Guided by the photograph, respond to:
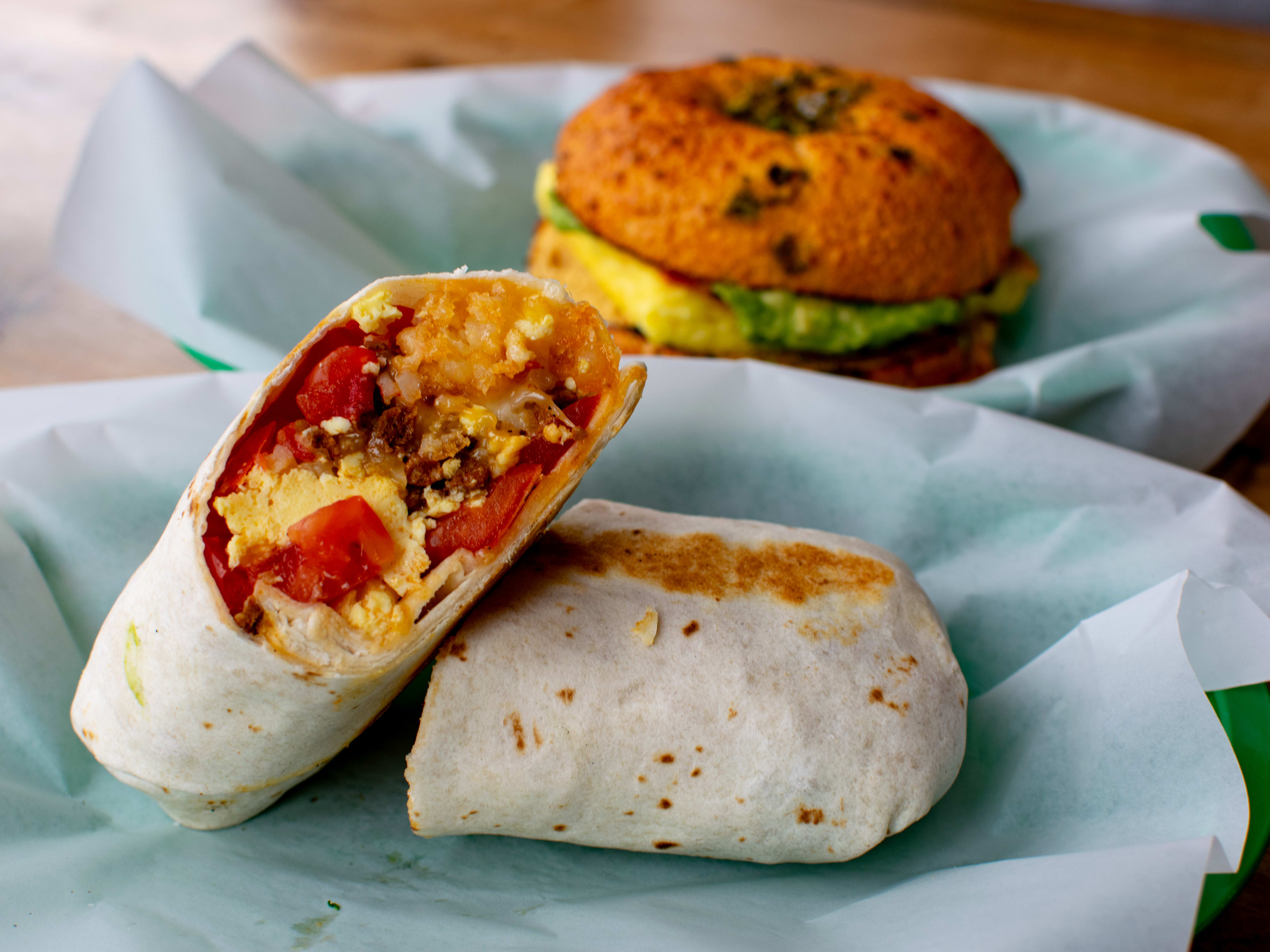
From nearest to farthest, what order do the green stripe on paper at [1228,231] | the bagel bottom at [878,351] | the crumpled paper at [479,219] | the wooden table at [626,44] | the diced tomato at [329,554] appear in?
the diced tomato at [329,554]
the crumpled paper at [479,219]
the bagel bottom at [878,351]
the green stripe on paper at [1228,231]
the wooden table at [626,44]

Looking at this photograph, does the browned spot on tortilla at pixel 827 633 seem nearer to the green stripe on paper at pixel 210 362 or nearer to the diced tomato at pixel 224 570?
the diced tomato at pixel 224 570

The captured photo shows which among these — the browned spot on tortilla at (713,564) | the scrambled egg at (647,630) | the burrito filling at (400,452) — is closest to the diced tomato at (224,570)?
the burrito filling at (400,452)

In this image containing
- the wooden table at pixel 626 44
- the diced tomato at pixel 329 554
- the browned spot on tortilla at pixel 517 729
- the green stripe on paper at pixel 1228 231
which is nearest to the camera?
the diced tomato at pixel 329 554

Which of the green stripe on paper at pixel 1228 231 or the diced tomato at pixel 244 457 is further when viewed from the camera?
the green stripe on paper at pixel 1228 231

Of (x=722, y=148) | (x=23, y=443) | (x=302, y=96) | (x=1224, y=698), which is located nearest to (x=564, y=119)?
(x=302, y=96)

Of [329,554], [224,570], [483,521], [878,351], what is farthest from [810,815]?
[878,351]

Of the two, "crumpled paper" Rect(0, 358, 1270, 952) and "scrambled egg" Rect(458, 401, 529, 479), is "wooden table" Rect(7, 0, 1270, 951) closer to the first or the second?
"crumpled paper" Rect(0, 358, 1270, 952)

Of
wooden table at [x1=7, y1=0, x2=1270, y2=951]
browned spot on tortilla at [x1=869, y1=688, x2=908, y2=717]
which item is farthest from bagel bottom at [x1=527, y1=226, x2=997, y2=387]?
wooden table at [x1=7, y1=0, x2=1270, y2=951]

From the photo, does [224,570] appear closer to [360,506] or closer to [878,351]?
[360,506]
